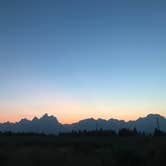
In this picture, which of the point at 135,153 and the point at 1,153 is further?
the point at 135,153

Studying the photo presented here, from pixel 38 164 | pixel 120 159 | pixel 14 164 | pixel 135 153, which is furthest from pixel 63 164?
pixel 135 153

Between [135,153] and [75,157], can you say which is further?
[135,153]

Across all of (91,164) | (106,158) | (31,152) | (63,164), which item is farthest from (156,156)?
(31,152)

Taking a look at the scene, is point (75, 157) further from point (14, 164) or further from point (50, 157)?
point (14, 164)

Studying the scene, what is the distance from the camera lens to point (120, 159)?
25.1m

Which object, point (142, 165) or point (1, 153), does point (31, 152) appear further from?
point (142, 165)

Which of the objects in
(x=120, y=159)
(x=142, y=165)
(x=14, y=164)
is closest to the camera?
(x=14, y=164)

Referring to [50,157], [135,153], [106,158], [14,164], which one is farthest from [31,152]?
[135,153]

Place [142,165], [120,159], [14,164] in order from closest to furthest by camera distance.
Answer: [14,164], [142,165], [120,159]

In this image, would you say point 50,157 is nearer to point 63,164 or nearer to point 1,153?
point 63,164

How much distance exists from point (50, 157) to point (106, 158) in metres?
4.07

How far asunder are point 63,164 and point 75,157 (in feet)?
8.59

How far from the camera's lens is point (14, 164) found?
69.2 feet

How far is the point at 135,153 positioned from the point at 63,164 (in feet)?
22.5
